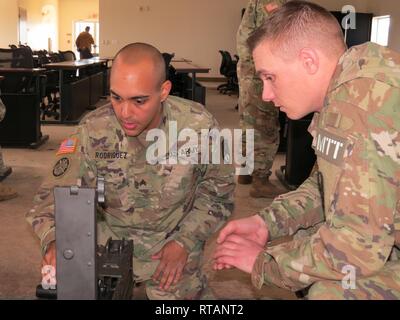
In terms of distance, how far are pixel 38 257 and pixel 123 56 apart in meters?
1.47

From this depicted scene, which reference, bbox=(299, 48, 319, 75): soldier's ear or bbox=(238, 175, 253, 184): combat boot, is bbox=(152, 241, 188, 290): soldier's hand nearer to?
bbox=(299, 48, 319, 75): soldier's ear

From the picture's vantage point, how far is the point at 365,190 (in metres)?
0.84

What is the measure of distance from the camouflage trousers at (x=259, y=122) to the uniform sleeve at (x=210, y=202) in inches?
81.0

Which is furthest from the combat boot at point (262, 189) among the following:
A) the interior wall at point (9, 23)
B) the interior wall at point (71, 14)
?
the interior wall at point (71, 14)

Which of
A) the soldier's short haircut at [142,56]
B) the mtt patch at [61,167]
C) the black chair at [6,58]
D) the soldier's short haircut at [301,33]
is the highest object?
the soldier's short haircut at [301,33]

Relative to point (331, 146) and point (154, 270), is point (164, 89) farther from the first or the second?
point (331, 146)

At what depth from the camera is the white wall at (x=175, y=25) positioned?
1410 cm

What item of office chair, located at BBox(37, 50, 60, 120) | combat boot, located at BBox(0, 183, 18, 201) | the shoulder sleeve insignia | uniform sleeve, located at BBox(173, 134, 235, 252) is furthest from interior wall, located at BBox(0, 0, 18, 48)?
uniform sleeve, located at BBox(173, 134, 235, 252)

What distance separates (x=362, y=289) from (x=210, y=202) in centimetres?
83

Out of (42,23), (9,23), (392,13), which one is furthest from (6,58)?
(42,23)

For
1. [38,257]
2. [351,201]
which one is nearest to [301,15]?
[351,201]

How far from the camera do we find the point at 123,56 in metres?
1.51

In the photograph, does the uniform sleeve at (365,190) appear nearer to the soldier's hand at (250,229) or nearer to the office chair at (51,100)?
the soldier's hand at (250,229)

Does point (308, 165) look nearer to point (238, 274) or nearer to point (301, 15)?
point (238, 274)
